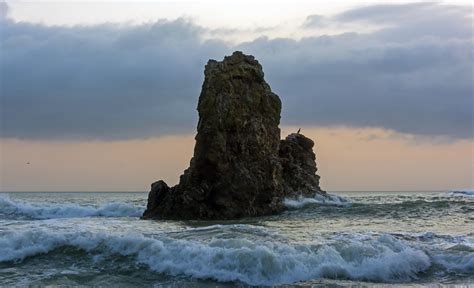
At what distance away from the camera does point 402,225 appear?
66.7 feet

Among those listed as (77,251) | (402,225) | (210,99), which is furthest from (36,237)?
(210,99)

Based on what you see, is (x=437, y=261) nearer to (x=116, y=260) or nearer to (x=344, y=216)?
(x=116, y=260)

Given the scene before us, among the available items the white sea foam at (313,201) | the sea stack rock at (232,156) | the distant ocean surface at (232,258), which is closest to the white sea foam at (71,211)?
the sea stack rock at (232,156)

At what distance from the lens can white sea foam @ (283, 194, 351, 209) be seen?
3041cm

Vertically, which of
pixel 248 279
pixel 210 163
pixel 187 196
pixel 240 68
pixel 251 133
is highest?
pixel 240 68

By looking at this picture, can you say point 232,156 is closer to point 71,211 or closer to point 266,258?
point 71,211

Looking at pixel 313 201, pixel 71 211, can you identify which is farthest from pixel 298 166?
pixel 71 211

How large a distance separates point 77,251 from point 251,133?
52.5ft

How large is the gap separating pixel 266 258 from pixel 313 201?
2067cm

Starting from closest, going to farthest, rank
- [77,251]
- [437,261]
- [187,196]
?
[437,261] → [77,251] → [187,196]

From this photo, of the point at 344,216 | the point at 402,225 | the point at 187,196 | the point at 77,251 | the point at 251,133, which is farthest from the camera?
the point at 251,133

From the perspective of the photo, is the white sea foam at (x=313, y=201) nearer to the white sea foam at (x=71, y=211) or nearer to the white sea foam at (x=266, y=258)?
the white sea foam at (x=71, y=211)

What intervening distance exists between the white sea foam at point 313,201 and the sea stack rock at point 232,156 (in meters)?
0.47

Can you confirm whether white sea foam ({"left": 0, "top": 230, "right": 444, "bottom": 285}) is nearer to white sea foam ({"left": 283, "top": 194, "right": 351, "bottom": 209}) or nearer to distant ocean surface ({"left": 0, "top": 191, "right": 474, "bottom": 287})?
distant ocean surface ({"left": 0, "top": 191, "right": 474, "bottom": 287})
